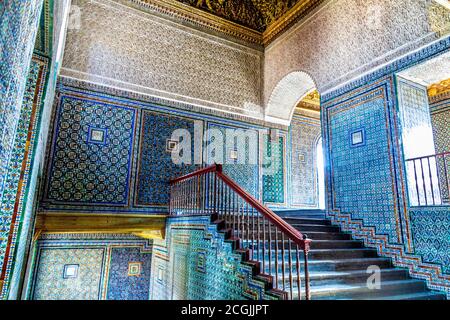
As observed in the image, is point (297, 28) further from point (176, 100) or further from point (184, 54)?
point (176, 100)

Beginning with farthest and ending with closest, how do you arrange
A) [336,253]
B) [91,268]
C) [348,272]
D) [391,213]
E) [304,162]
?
[304,162] < [91,268] < [391,213] < [336,253] < [348,272]

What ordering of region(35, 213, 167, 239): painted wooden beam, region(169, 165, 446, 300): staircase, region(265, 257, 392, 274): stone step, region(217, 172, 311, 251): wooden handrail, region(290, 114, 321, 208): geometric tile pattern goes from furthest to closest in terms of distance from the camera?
region(290, 114, 321, 208): geometric tile pattern < region(35, 213, 167, 239): painted wooden beam < region(265, 257, 392, 274): stone step < region(169, 165, 446, 300): staircase < region(217, 172, 311, 251): wooden handrail

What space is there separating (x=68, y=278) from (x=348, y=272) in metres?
5.15

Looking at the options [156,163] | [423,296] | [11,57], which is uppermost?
[156,163]

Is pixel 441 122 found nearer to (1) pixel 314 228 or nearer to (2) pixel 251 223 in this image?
(1) pixel 314 228

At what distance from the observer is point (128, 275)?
6512mm

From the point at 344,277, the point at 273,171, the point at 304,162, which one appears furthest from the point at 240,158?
the point at 344,277

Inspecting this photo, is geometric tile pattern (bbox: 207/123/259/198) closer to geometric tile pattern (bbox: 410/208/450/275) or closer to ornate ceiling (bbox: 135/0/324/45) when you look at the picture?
ornate ceiling (bbox: 135/0/324/45)

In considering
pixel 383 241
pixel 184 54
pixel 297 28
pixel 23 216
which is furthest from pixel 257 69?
pixel 23 216

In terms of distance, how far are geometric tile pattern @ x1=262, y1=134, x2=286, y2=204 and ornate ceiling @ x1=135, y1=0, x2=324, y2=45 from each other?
2.51m

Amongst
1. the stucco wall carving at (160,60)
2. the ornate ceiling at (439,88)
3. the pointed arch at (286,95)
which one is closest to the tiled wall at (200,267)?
the stucco wall carving at (160,60)

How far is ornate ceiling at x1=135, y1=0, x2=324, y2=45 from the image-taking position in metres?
6.57

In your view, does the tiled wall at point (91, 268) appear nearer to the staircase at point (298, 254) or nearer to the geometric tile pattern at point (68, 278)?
the geometric tile pattern at point (68, 278)

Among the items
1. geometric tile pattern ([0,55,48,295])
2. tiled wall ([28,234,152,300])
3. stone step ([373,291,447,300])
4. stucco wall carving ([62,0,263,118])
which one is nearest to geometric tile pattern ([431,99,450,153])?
stucco wall carving ([62,0,263,118])
